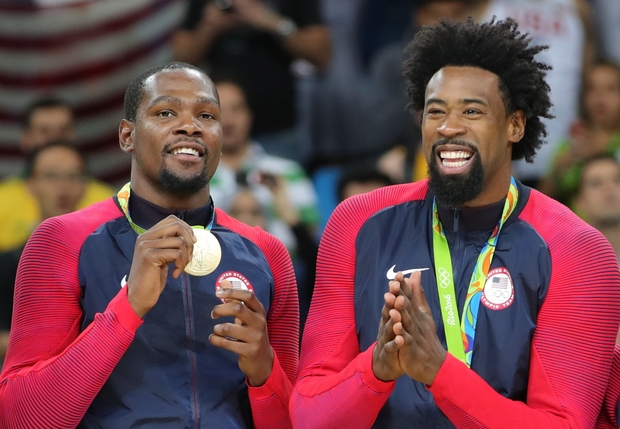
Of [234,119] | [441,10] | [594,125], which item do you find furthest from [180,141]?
[594,125]

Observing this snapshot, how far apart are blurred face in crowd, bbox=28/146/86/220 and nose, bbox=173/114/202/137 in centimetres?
314

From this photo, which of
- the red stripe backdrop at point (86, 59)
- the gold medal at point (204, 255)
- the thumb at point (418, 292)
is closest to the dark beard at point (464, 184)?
the thumb at point (418, 292)

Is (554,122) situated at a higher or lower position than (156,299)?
higher

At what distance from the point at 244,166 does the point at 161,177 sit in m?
3.06

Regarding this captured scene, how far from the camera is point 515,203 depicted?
4.11 meters

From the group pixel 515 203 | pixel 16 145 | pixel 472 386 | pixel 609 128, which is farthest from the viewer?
pixel 16 145

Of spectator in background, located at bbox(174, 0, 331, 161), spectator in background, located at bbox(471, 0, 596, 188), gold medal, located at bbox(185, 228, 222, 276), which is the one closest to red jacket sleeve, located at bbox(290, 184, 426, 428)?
gold medal, located at bbox(185, 228, 222, 276)

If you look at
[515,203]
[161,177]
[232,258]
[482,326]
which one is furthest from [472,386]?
[161,177]

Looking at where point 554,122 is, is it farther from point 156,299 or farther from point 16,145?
point 156,299

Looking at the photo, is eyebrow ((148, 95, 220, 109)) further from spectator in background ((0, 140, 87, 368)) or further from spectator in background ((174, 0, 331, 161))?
spectator in background ((174, 0, 331, 161))

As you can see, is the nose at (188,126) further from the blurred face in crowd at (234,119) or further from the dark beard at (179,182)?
the blurred face in crowd at (234,119)

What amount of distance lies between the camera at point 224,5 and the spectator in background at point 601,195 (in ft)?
8.79

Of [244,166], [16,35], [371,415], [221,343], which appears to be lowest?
[371,415]

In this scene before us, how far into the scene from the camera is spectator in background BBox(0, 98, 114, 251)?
23.8 ft
